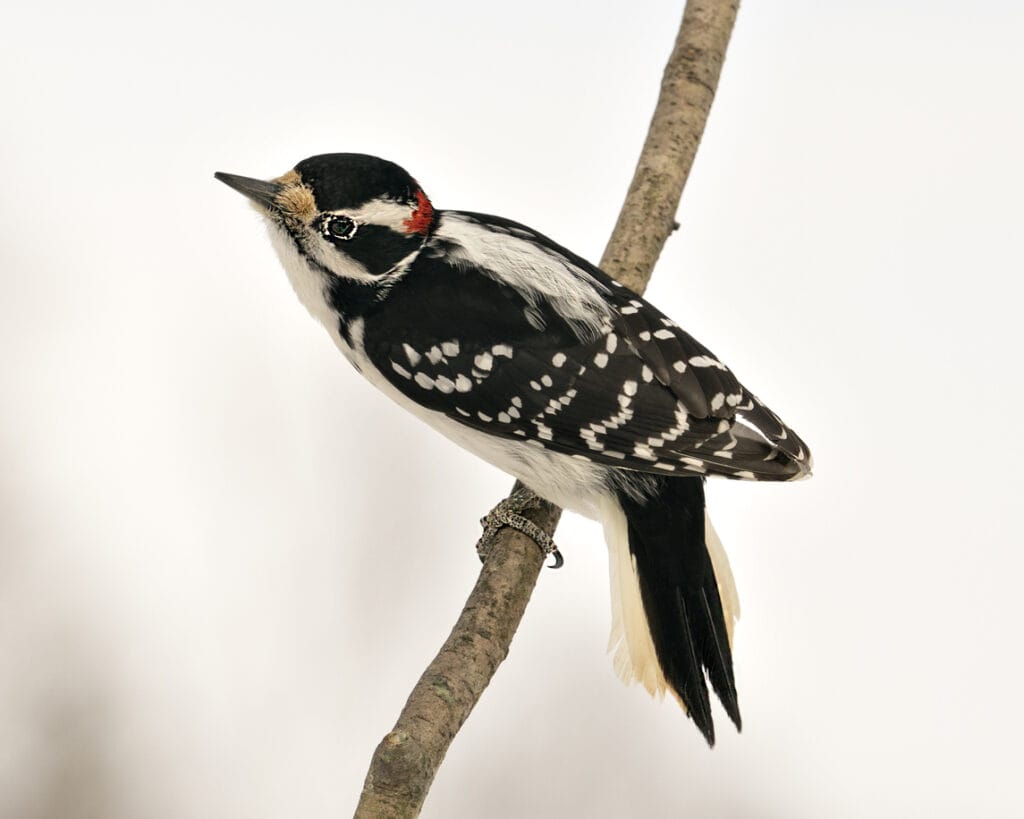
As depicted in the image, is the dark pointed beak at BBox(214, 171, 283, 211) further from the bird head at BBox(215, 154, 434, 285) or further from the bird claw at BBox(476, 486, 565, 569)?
the bird claw at BBox(476, 486, 565, 569)

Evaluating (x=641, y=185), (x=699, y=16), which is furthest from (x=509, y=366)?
(x=699, y=16)

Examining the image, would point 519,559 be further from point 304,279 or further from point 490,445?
point 304,279

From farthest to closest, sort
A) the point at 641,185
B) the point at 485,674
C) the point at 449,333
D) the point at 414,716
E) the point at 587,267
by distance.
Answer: the point at 641,185 → the point at 587,267 → the point at 449,333 → the point at 485,674 → the point at 414,716

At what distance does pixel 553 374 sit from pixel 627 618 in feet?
1.42

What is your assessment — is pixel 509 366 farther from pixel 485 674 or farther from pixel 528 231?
pixel 485 674

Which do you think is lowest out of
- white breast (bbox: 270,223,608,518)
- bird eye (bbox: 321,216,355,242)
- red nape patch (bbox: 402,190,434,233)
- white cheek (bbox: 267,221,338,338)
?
white breast (bbox: 270,223,608,518)

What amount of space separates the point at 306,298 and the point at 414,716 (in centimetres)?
72

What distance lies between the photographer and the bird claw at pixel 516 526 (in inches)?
87.7

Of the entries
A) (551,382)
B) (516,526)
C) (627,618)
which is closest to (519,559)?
(516,526)

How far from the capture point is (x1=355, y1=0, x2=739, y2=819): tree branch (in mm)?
1604

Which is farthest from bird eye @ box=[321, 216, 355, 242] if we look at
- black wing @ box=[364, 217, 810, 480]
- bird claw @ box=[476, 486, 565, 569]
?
bird claw @ box=[476, 486, 565, 569]

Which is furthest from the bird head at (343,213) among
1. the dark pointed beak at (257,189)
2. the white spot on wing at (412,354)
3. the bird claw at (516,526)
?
the bird claw at (516,526)

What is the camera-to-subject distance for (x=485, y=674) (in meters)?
1.87

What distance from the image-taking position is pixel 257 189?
1918mm
